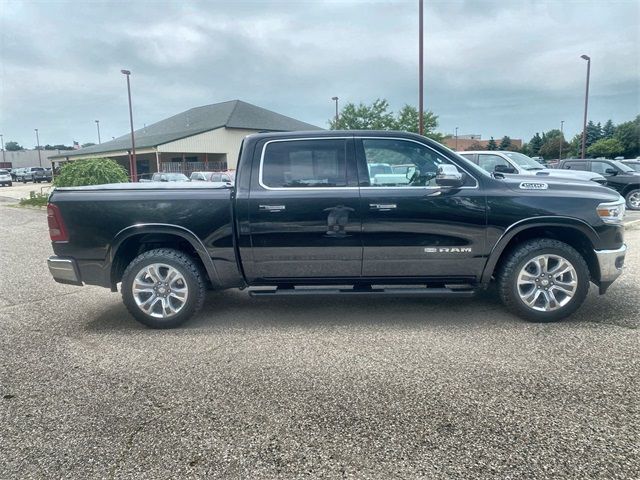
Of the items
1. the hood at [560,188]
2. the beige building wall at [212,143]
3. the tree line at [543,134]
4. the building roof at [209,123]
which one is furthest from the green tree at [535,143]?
the hood at [560,188]

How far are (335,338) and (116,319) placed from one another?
249 centimetres

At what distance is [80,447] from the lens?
107 inches

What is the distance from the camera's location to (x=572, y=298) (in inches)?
178

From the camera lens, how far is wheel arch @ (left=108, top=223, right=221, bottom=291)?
456cm

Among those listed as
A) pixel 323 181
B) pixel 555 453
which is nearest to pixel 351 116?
pixel 323 181

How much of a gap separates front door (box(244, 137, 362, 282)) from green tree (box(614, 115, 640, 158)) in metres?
65.9

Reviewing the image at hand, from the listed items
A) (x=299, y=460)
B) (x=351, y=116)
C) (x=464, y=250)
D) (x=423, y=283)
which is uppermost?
(x=351, y=116)

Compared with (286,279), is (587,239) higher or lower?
higher

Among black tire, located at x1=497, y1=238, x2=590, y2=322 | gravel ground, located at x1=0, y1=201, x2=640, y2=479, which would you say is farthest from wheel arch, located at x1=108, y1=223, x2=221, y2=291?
black tire, located at x1=497, y1=238, x2=590, y2=322

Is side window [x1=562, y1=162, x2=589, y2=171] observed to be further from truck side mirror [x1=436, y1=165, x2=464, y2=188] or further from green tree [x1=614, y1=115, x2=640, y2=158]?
green tree [x1=614, y1=115, x2=640, y2=158]

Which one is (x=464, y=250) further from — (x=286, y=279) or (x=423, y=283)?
(x=286, y=279)

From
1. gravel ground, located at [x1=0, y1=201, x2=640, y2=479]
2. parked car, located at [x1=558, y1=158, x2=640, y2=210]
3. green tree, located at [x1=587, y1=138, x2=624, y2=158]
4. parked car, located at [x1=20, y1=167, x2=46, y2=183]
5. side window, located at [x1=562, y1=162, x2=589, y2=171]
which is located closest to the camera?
gravel ground, located at [x1=0, y1=201, x2=640, y2=479]

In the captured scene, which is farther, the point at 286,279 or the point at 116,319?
the point at 116,319

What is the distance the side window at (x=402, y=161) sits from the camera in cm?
462
